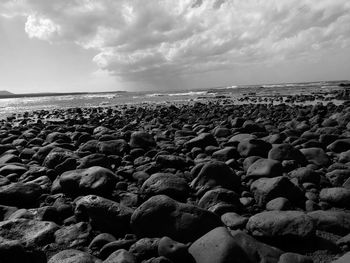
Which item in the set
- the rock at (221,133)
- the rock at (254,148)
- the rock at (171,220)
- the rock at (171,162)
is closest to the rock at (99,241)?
the rock at (171,220)

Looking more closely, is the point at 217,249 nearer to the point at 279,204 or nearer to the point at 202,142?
the point at 279,204

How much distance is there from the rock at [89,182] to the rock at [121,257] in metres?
2.09

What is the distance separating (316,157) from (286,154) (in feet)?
2.13

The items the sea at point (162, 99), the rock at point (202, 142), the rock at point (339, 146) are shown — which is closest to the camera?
the rock at point (339, 146)

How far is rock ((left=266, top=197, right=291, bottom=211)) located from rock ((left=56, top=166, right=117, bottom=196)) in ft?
8.51

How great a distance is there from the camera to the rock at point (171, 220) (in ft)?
12.5

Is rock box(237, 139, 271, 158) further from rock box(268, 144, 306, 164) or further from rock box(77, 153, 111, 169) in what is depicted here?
rock box(77, 153, 111, 169)

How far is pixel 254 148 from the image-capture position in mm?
7285

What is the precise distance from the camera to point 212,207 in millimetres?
4574

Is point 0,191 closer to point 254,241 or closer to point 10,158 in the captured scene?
point 10,158

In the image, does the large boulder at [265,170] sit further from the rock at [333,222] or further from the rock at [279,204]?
the rock at [333,222]

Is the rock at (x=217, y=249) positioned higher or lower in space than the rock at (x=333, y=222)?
higher

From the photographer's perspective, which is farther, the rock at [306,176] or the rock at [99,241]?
the rock at [306,176]

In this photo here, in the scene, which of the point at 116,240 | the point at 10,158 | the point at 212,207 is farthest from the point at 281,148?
the point at 10,158
